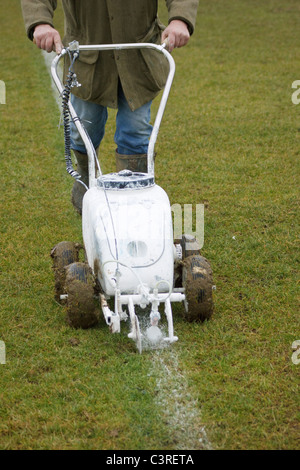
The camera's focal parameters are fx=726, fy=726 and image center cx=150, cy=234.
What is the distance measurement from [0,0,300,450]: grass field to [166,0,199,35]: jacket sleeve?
4.01 ft

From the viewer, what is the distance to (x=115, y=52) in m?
3.63

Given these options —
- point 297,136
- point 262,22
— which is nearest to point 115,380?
point 297,136

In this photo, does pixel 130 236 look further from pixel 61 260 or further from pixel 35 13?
pixel 35 13

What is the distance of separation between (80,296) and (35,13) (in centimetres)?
139

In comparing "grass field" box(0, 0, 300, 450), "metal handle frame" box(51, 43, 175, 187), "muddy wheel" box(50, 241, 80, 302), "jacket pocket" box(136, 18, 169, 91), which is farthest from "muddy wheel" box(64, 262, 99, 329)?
"jacket pocket" box(136, 18, 169, 91)

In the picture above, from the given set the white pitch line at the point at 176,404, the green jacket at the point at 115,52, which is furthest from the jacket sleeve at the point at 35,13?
the white pitch line at the point at 176,404

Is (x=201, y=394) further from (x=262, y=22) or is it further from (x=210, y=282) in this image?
(x=262, y=22)

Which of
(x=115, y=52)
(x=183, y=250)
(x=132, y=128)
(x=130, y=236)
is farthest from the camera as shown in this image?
(x=132, y=128)

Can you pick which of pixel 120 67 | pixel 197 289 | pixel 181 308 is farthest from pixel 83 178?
pixel 197 289

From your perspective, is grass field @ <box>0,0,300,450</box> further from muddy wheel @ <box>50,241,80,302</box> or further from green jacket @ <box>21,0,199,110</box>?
green jacket @ <box>21,0,199,110</box>

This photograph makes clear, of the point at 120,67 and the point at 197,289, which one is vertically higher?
the point at 120,67

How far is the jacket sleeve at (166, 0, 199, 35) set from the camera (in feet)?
10.9
